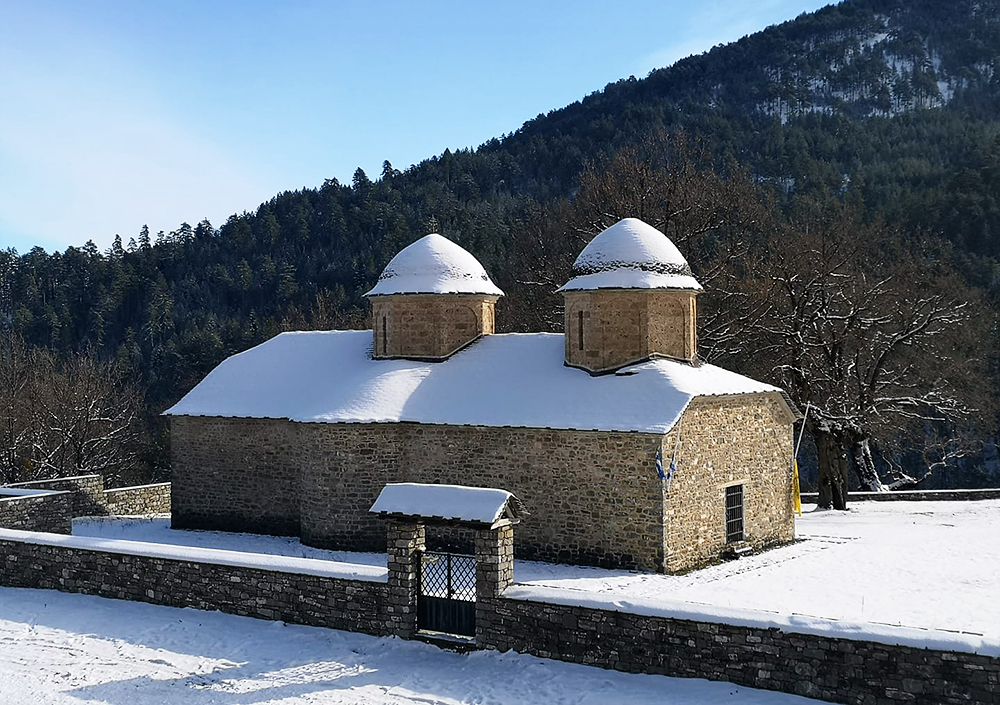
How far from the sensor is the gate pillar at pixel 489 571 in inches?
439

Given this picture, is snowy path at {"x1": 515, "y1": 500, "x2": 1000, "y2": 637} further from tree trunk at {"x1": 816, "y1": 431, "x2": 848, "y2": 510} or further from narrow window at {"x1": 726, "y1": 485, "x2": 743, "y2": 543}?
tree trunk at {"x1": 816, "y1": 431, "x2": 848, "y2": 510}

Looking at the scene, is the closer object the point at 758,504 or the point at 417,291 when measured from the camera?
the point at 758,504

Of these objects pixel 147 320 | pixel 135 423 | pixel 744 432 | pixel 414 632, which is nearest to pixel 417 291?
pixel 744 432

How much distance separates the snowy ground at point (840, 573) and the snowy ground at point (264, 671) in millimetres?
1205

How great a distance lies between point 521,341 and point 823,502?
12246 mm

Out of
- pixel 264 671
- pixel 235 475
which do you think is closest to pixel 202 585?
pixel 264 671

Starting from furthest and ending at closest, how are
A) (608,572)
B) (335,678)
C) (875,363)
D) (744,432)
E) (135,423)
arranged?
(135,423)
(875,363)
(744,432)
(608,572)
(335,678)

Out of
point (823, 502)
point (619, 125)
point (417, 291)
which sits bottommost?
point (823, 502)

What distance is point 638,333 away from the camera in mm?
18984

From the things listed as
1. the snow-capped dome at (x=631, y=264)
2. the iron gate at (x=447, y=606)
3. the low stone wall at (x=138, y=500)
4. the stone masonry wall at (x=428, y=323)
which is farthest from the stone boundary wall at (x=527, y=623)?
the low stone wall at (x=138, y=500)

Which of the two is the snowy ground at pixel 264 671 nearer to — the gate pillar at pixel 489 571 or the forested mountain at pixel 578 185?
the gate pillar at pixel 489 571

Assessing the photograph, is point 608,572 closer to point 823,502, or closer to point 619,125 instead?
point 823,502

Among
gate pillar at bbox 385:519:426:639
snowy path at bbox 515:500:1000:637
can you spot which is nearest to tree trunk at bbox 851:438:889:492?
snowy path at bbox 515:500:1000:637

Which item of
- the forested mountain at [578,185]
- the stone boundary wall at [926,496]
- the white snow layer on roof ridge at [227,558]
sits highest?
the forested mountain at [578,185]
